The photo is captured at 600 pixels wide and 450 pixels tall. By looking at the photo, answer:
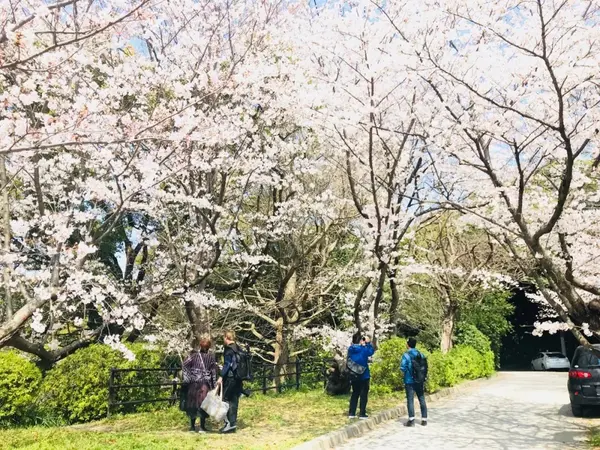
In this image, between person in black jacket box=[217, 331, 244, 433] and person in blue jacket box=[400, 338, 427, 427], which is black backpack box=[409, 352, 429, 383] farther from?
person in black jacket box=[217, 331, 244, 433]

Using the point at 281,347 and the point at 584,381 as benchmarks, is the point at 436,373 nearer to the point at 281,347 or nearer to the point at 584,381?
the point at 281,347

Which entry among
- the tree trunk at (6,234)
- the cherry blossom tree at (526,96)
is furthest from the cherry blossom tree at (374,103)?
the tree trunk at (6,234)

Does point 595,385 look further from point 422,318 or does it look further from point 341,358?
point 422,318

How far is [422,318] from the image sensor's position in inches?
861

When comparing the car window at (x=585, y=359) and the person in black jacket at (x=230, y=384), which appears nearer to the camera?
the person in black jacket at (x=230, y=384)

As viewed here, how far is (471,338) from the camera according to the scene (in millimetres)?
22359

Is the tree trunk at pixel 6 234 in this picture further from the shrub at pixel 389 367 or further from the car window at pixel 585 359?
the car window at pixel 585 359

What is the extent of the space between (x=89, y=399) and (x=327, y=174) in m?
7.97

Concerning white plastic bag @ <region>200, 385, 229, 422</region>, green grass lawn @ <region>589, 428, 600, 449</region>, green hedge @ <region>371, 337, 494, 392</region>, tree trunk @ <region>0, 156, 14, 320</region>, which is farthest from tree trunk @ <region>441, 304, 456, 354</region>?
tree trunk @ <region>0, 156, 14, 320</region>

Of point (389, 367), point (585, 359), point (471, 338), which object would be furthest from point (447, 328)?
point (585, 359)

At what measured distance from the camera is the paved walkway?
7.49m

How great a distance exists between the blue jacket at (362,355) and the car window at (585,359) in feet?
14.2

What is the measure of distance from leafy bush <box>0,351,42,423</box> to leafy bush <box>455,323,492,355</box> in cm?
1761

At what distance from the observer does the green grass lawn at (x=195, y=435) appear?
6.93m
